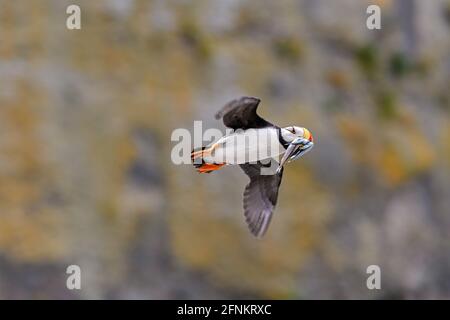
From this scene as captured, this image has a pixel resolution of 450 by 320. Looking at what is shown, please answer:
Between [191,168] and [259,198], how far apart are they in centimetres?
458

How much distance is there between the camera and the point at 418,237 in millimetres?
11234

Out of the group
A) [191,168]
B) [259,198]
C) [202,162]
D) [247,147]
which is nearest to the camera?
[247,147]

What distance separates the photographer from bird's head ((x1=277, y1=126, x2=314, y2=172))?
14.8 ft

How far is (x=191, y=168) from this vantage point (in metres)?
9.67

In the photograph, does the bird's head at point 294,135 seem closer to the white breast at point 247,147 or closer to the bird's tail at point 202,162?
the white breast at point 247,147

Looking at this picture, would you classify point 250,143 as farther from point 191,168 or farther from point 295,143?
point 191,168

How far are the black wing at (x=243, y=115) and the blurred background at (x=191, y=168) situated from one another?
15.0ft

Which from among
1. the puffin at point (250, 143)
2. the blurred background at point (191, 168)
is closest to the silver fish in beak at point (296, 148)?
the puffin at point (250, 143)

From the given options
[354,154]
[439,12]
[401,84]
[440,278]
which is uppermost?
[439,12]

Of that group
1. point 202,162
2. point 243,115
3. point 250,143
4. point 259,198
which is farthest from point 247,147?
point 259,198

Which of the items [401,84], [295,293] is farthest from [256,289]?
[401,84]

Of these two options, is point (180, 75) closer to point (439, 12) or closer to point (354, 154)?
point (354, 154)

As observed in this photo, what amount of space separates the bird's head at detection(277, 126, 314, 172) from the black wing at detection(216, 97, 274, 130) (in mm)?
127

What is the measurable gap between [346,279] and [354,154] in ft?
4.14
